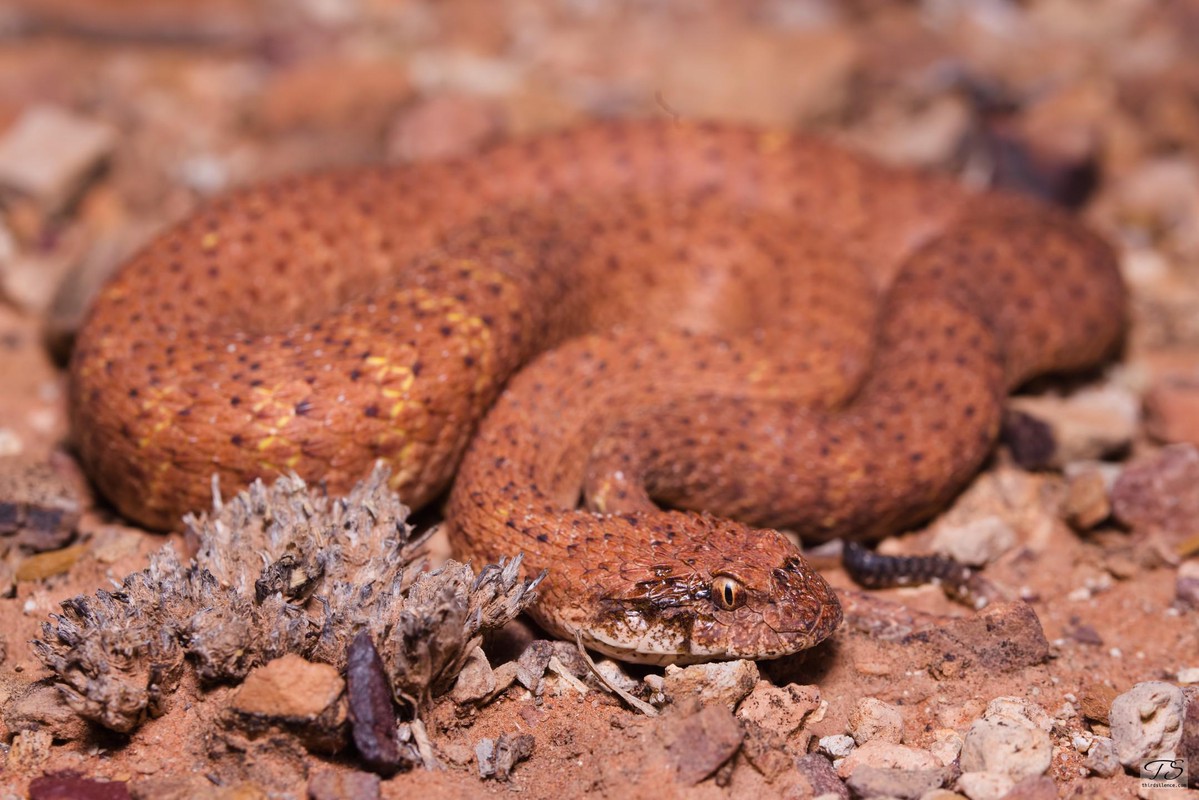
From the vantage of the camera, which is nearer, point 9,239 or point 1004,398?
point 1004,398

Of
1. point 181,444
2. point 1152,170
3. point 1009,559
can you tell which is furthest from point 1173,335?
point 181,444

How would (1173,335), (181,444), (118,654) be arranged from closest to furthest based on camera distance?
1. (118,654)
2. (181,444)
3. (1173,335)

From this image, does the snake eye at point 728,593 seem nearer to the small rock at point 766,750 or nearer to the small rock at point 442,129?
the small rock at point 766,750

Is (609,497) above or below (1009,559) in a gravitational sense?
above

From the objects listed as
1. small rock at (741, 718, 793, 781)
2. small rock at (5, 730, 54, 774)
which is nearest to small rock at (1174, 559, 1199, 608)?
small rock at (741, 718, 793, 781)

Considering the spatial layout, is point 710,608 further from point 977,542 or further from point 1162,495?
point 1162,495

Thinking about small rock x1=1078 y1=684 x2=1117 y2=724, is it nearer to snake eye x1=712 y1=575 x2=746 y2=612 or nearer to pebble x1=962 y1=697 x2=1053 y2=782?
pebble x1=962 y1=697 x2=1053 y2=782

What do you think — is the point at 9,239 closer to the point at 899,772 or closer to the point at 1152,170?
the point at 899,772

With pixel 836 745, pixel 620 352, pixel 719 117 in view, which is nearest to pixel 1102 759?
pixel 836 745
